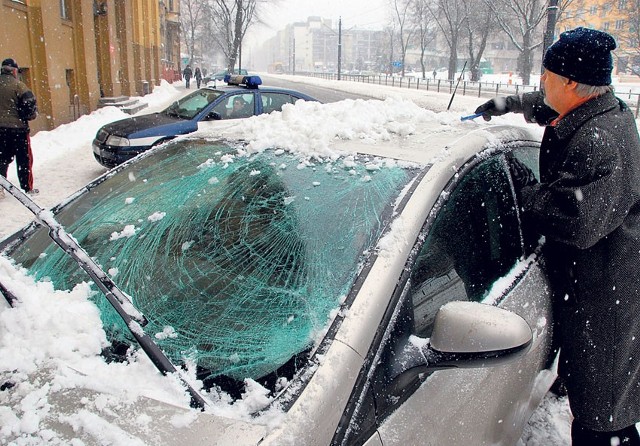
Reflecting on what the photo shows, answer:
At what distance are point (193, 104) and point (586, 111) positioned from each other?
7.90 m

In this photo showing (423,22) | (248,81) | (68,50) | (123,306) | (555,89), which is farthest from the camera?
(423,22)

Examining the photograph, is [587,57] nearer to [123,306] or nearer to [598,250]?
[598,250]

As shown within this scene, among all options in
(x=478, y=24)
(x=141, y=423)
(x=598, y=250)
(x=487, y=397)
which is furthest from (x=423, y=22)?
(x=141, y=423)

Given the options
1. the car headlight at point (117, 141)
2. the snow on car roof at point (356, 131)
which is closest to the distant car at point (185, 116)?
the car headlight at point (117, 141)

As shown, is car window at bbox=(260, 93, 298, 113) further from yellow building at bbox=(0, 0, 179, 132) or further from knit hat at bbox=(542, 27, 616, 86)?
Answer: knit hat at bbox=(542, 27, 616, 86)

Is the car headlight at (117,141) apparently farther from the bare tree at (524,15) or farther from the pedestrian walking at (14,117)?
the bare tree at (524,15)

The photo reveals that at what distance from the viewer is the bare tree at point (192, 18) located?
55031mm

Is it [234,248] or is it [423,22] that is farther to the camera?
[423,22]

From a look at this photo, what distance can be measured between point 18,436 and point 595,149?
1.92 metres

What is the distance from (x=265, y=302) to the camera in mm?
1647

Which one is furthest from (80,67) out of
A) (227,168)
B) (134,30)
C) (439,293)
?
(439,293)

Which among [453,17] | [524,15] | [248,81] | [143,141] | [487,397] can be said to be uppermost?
[453,17]

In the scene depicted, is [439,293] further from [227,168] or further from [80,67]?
[80,67]

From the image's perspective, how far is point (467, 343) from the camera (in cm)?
140
